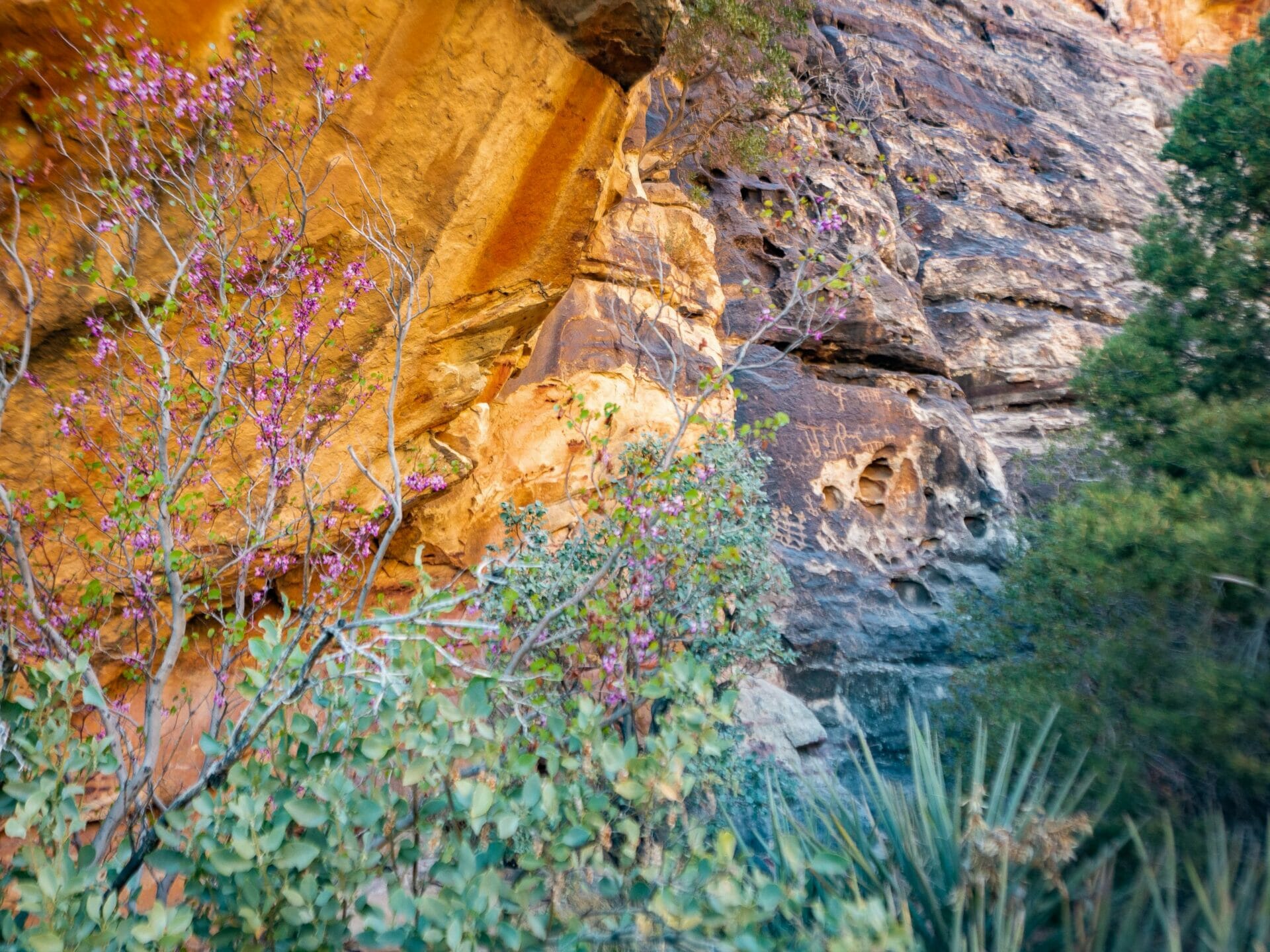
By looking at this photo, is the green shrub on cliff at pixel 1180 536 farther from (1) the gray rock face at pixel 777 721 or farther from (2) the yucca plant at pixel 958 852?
(1) the gray rock face at pixel 777 721

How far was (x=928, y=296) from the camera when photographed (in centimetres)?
1253

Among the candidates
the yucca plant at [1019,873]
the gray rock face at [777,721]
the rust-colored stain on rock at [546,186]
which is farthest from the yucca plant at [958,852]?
the rust-colored stain on rock at [546,186]

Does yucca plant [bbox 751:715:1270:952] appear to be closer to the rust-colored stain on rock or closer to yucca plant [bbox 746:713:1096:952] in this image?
yucca plant [bbox 746:713:1096:952]

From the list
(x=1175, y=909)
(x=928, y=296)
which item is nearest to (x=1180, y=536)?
(x=1175, y=909)

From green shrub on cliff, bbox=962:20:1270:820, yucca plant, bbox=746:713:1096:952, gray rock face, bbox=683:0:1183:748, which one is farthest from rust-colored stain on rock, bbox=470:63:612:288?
green shrub on cliff, bbox=962:20:1270:820

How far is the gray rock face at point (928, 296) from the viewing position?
8555 millimetres

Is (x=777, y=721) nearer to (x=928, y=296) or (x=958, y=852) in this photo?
(x=958, y=852)

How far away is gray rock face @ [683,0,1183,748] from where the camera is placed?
28.1ft

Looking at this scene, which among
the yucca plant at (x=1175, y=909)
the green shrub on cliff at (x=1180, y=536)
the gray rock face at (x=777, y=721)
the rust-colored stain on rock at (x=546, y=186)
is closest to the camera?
the yucca plant at (x=1175, y=909)

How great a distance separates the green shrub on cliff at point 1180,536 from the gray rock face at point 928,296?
158 cm

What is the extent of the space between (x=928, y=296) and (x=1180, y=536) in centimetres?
912

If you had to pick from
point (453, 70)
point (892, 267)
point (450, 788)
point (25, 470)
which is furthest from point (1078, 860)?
point (892, 267)

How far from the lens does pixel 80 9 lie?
3.51m

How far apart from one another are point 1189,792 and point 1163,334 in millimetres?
4119
